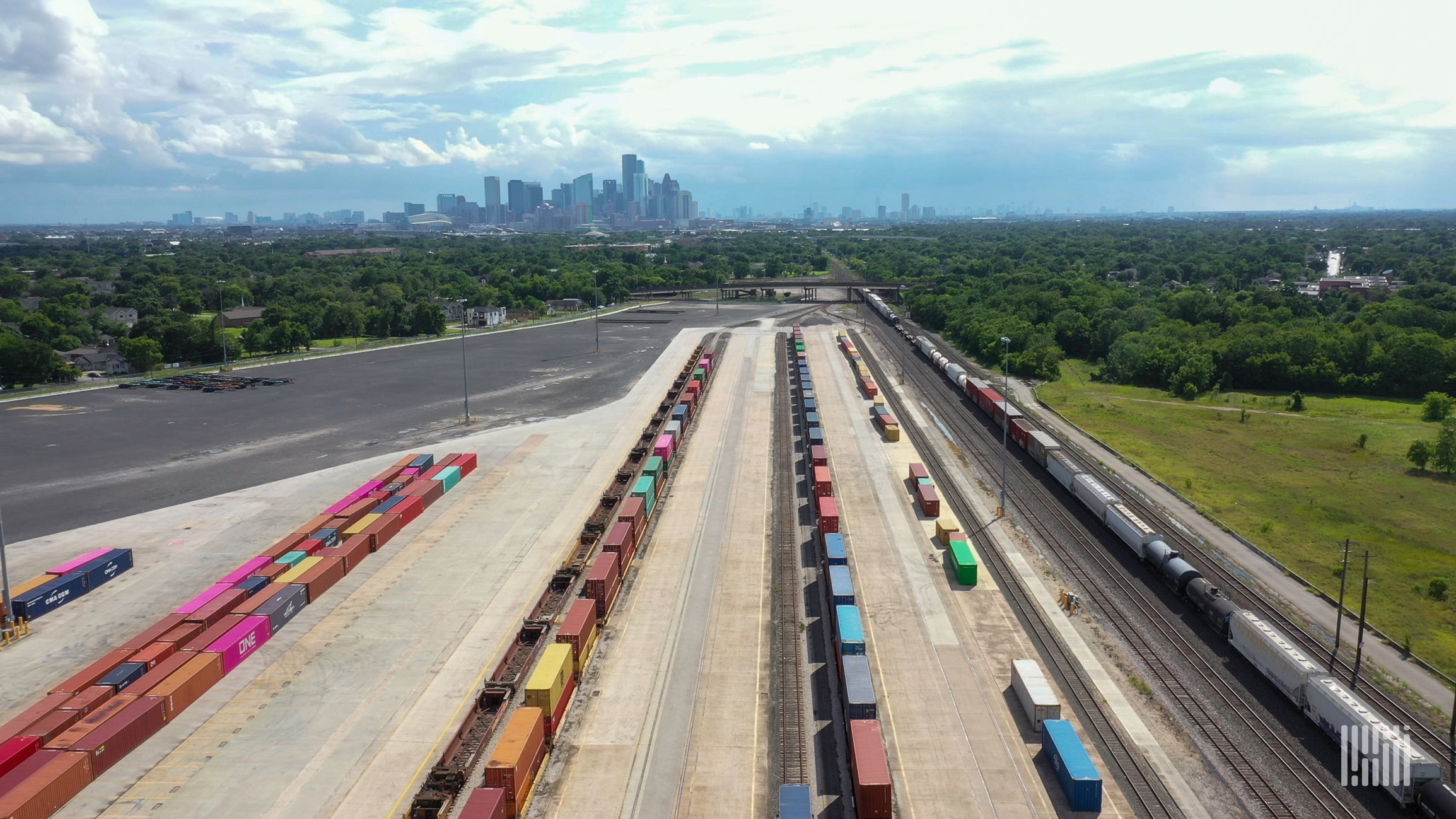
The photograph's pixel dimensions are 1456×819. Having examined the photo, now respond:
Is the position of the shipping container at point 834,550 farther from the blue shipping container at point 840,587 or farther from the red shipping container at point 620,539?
the red shipping container at point 620,539

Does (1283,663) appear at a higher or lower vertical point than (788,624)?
higher

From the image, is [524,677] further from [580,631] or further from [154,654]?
[154,654]

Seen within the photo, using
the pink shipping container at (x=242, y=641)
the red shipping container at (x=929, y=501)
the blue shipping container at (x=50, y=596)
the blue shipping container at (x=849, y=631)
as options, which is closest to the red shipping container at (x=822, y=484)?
the red shipping container at (x=929, y=501)

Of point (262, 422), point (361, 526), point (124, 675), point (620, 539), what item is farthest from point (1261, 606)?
point (262, 422)

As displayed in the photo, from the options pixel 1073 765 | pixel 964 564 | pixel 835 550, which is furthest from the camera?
pixel 835 550

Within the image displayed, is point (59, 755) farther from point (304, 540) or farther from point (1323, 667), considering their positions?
point (1323, 667)

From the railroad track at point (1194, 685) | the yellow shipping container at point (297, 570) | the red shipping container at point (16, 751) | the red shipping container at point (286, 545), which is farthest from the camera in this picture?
the red shipping container at point (286, 545)

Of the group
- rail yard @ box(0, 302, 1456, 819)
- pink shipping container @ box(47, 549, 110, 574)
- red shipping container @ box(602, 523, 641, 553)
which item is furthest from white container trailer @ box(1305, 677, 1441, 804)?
pink shipping container @ box(47, 549, 110, 574)
